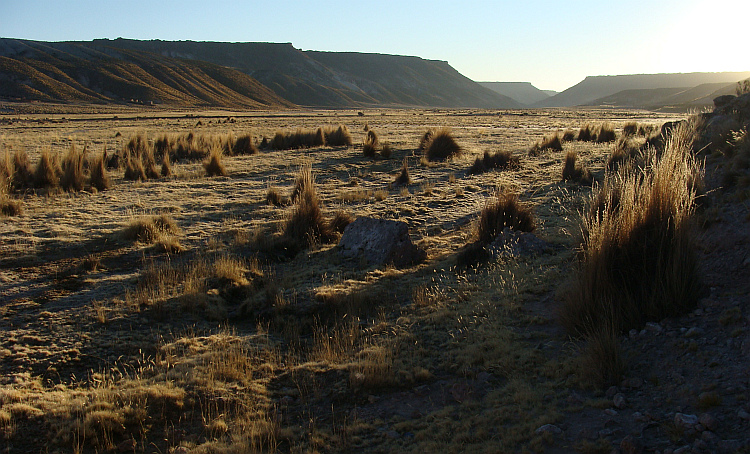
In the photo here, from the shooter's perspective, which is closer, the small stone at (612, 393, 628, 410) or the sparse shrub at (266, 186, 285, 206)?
the small stone at (612, 393, 628, 410)

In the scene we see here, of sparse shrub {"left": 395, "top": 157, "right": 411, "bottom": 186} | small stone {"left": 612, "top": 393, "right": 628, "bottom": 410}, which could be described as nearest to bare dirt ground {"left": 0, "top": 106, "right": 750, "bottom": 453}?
small stone {"left": 612, "top": 393, "right": 628, "bottom": 410}

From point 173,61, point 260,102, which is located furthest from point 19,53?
point 260,102

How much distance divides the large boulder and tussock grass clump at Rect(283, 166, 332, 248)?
0.54 m

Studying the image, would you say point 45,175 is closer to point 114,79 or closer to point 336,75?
point 114,79

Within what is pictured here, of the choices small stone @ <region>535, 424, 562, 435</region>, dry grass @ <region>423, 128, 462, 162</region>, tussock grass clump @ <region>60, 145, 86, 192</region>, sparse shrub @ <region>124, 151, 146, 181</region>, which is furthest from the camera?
dry grass @ <region>423, 128, 462, 162</region>

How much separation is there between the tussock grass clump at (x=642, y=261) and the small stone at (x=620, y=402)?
0.83 metres

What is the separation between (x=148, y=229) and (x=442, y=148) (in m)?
11.3

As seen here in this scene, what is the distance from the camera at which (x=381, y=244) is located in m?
7.50

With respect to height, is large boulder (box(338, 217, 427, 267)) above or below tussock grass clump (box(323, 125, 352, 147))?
below

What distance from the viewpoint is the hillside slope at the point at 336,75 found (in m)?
132

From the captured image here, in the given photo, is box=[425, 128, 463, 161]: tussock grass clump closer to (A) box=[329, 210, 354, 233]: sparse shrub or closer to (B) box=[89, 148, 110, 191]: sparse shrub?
(A) box=[329, 210, 354, 233]: sparse shrub

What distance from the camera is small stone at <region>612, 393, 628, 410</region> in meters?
3.32

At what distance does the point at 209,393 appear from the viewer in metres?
4.17

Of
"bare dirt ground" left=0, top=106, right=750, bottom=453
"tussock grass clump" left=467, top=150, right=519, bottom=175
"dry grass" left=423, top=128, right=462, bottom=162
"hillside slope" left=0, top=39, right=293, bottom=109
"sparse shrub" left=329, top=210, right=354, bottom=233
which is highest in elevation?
"hillside slope" left=0, top=39, right=293, bottom=109
